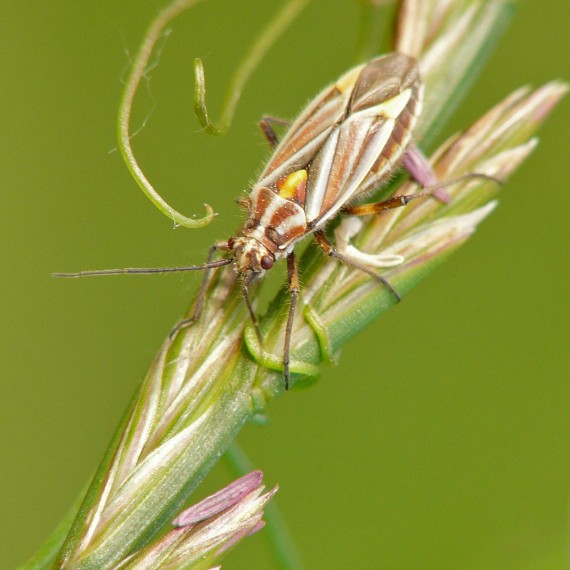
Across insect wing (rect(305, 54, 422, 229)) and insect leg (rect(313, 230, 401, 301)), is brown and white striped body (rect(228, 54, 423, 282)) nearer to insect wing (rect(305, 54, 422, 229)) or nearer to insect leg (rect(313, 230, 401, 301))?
insect wing (rect(305, 54, 422, 229))

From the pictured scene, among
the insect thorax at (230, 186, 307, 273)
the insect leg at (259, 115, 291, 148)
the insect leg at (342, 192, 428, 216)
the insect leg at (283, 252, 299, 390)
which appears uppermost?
the insect leg at (259, 115, 291, 148)

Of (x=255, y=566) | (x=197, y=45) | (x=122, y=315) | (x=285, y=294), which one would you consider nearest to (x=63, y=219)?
(x=122, y=315)

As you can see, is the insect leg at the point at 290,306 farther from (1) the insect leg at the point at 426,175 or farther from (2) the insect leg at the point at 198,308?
(1) the insect leg at the point at 426,175

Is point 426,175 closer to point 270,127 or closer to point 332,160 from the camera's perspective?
point 332,160

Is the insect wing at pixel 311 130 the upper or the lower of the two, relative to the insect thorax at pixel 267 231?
upper

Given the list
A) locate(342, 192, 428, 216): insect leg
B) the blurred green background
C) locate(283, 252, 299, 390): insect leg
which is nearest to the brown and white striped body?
locate(283, 252, 299, 390): insect leg

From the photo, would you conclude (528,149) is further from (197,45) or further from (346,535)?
(197,45)

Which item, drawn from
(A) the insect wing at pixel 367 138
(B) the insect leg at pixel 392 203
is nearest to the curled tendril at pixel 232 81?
(A) the insect wing at pixel 367 138
